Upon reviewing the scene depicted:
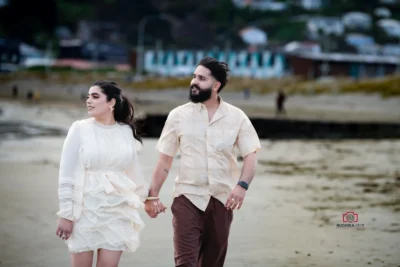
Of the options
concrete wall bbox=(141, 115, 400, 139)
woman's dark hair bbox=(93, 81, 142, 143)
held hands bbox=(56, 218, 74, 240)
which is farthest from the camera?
concrete wall bbox=(141, 115, 400, 139)

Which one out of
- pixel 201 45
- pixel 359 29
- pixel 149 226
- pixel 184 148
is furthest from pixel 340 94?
pixel 359 29

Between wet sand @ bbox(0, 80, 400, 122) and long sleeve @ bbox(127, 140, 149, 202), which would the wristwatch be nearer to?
long sleeve @ bbox(127, 140, 149, 202)

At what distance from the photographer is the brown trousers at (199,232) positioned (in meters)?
6.29

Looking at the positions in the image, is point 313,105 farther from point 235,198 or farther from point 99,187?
point 99,187

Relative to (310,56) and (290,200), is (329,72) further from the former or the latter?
(290,200)

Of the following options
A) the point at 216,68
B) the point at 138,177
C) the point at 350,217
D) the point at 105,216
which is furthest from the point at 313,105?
the point at 105,216

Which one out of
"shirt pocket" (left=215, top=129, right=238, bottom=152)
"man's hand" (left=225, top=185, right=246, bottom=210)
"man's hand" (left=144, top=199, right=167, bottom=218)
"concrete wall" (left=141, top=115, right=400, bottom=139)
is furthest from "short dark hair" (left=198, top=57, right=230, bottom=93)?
"concrete wall" (left=141, top=115, right=400, bottom=139)

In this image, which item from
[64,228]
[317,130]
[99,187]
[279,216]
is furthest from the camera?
[317,130]

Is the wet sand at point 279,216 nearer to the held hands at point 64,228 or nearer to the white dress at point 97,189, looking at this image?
the white dress at point 97,189

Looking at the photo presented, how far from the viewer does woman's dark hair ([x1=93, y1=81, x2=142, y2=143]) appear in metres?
6.17

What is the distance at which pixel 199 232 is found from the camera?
252 inches

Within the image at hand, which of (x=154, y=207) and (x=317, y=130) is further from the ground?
(x=154, y=207)

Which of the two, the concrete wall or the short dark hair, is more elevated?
the short dark hair

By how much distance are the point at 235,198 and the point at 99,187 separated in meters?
0.89
